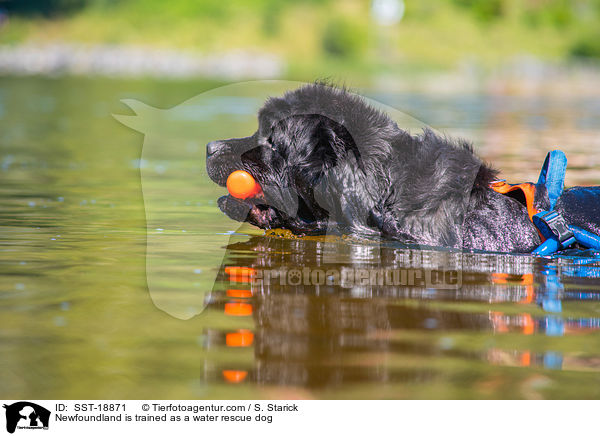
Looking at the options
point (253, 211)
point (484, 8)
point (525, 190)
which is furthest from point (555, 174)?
point (484, 8)

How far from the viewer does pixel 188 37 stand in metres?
68.2

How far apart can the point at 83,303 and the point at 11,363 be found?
3.20ft

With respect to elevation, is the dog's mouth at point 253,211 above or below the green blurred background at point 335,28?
below

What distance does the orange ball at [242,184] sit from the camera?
18.5ft

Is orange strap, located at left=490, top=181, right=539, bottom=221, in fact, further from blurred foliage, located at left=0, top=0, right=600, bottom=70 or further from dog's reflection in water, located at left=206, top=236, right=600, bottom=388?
blurred foliage, located at left=0, top=0, right=600, bottom=70

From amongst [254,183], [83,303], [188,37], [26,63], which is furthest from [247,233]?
[188,37]

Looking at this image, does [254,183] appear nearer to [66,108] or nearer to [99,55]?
[66,108]

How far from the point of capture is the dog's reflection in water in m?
3.71

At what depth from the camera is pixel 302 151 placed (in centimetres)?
539

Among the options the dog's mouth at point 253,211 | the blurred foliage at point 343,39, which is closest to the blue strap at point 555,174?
the dog's mouth at point 253,211

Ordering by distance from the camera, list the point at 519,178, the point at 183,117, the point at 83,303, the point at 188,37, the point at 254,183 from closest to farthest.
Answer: the point at 83,303 < the point at 254,183 < the point at 519,178 < the point at 183,117 < the point at 188,37

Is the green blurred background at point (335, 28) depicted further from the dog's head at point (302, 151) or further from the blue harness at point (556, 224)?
the blue harness at point (556, 224)
